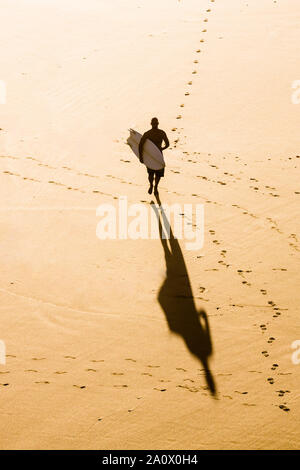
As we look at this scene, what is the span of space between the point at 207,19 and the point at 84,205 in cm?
906

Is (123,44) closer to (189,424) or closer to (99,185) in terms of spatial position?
(99,185)

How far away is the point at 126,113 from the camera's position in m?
11.9

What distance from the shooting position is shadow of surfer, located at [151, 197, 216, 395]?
20.3 feet

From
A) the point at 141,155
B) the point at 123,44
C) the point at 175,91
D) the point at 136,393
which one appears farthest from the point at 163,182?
the point at 123,44

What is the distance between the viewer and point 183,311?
6.73 m

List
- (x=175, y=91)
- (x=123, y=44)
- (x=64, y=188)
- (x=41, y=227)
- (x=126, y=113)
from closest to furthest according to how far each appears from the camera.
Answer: (x=41, y=227)
(x=64, y=188)
(x=126, y=113)
(x=175, y=91)
(x=123, y=44)
